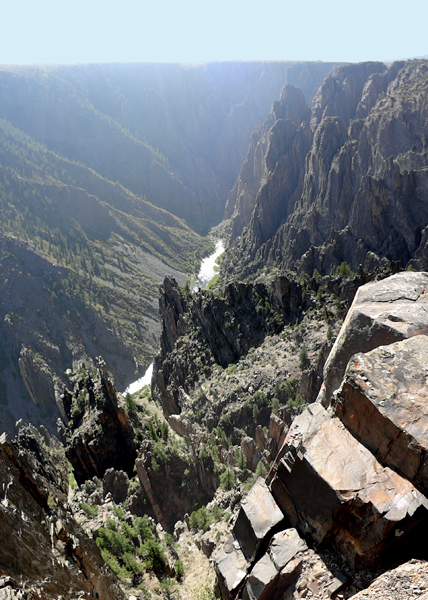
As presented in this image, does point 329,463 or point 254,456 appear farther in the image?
point 254,456

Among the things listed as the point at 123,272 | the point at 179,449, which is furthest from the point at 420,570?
the point at 123,272

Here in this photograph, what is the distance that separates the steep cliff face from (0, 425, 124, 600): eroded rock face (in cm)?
7793

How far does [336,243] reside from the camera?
91.8 m

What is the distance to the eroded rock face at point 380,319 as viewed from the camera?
13.9 m

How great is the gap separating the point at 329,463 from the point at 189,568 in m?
17.2

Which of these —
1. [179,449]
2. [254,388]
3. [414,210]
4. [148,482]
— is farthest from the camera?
[414,210]

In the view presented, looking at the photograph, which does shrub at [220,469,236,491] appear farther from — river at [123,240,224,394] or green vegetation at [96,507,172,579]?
river at [123,240,224,394]

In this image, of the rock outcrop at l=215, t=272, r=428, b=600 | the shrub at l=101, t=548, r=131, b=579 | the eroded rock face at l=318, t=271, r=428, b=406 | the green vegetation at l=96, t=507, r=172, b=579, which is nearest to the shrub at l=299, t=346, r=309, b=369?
the green vegetation at l=96, t=507, r=172, b=579

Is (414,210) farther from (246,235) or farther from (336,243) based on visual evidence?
(246,235)

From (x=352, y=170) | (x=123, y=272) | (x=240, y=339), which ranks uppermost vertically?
(x=123, y=272)

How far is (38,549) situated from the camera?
39.4 feet

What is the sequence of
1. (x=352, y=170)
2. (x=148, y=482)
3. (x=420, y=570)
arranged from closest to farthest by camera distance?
(x=420, y=570)
(x=148, y=482)
(x=352, y=170)

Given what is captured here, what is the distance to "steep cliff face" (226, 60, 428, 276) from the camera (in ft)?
288

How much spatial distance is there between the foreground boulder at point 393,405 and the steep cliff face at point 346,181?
72651mm
